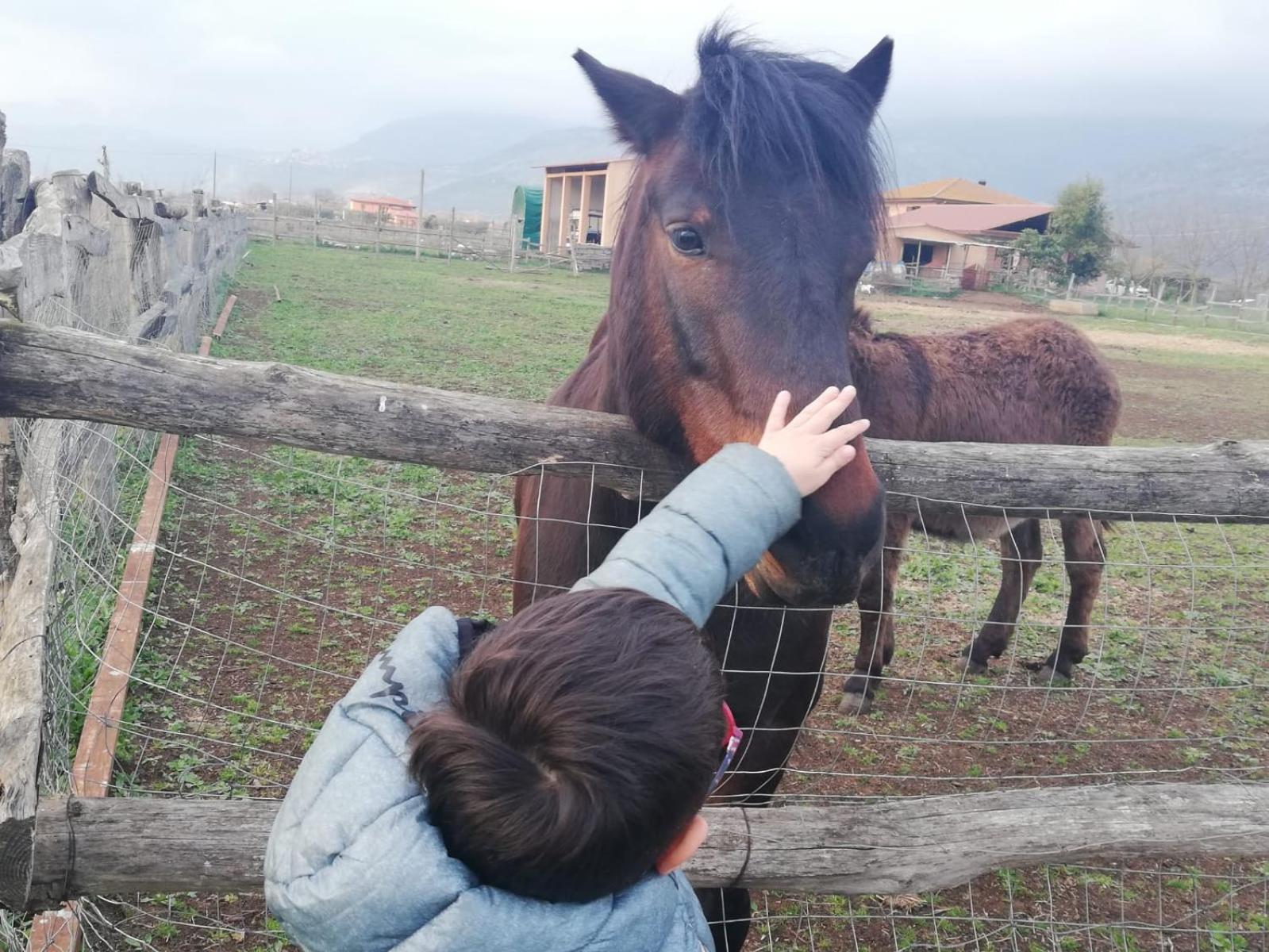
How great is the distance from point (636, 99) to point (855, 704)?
3.58 metres

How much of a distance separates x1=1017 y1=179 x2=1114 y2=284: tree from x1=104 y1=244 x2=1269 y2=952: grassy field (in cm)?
3959

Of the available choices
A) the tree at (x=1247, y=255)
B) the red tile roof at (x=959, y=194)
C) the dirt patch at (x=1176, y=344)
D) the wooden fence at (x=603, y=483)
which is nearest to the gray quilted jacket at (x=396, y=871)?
the wooden fence at (x=603, y=483)

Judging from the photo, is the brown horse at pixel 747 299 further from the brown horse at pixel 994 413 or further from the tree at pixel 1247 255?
the tree at pixel 1247 255

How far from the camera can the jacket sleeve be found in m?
1.42

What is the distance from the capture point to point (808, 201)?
2.05 meters

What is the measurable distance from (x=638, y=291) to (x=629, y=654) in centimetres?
143

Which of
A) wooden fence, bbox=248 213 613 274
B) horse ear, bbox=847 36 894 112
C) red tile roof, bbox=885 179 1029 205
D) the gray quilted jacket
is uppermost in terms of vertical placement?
red tile roof, bbox=885 179 1029 205

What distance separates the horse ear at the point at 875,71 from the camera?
2502 mm

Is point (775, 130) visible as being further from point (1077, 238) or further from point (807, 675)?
point (1077, 238)

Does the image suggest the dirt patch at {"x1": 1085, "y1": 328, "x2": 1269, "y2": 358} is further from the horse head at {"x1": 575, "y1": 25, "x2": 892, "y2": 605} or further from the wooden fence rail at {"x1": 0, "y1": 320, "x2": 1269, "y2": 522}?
the horse head at {"x1": 575, "y1": 25, "x2": 892, "y2": 605}

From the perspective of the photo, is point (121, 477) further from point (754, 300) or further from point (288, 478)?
point (754, 300)

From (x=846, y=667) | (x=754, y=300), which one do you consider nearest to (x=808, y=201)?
(x=754, y=300)

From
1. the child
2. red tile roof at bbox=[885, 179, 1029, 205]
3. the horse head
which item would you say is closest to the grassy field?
the horse head

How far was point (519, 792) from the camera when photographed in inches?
38.6
